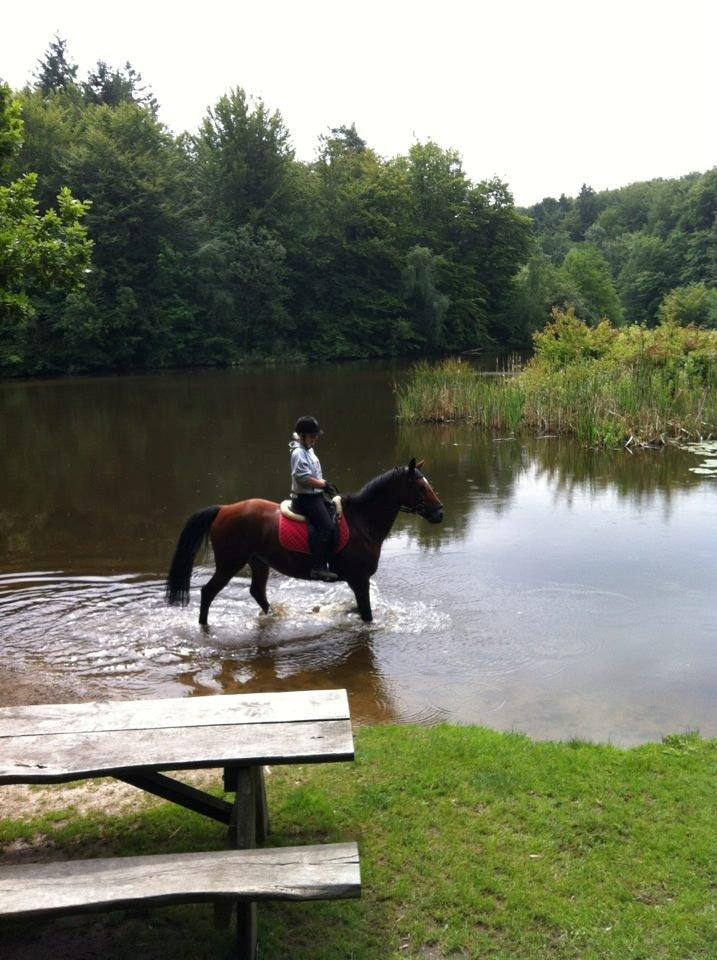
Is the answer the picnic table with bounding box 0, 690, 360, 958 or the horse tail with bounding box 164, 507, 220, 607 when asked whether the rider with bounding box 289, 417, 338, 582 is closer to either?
the horse tail with bounding box 164, 507, 220, 607

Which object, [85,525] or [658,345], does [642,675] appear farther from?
[658,345]

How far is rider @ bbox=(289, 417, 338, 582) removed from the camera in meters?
8.96

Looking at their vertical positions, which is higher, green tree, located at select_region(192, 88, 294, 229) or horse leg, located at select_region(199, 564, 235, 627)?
green tree, located at select_region(192, 88, 294, 229)

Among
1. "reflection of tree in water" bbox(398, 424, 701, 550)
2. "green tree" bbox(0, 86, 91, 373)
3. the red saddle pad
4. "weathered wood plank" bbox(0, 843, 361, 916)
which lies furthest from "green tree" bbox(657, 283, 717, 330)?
"weathered wood plank" bbox(0, 843, 361, 916)

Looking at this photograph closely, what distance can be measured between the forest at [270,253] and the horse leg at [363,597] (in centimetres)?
3932

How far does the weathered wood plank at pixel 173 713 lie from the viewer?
4215mm

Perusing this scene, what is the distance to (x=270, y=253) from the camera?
58312mm

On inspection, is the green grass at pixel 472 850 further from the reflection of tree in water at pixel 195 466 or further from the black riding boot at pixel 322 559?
the reflection of tree in water at pixel 195 466

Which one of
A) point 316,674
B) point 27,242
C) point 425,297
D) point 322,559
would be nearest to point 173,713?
point 316,674

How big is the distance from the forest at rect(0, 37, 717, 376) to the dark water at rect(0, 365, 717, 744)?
1203 inches

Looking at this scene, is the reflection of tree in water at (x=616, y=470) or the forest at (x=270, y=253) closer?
the reflection of tree in water at (x=616, y=470)

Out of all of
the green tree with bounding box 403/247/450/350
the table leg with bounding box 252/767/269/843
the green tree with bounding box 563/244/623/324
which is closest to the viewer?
the table leg with bounding box 252/767/269/843

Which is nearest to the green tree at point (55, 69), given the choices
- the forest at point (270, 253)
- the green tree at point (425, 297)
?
the forest at point (270, 253)

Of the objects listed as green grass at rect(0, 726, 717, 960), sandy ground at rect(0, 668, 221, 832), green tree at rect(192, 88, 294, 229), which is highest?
green tree at rect(192, 88, 294, 229)
